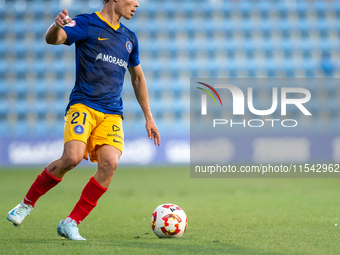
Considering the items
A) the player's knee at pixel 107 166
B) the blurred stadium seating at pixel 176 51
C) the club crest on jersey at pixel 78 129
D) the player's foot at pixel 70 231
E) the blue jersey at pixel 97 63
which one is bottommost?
the player's foot at pixel 70 231

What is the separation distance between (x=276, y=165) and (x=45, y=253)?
1515 centimetres

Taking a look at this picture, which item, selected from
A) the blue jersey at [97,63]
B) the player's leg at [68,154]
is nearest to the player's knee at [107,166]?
the player's leg at [68,154]

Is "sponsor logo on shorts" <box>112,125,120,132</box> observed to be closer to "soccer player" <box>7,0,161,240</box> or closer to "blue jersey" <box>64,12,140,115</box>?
"soccer player" <box>7,0,161,240</box>

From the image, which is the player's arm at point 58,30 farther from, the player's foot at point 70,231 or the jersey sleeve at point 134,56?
the player's foot at point 70,231

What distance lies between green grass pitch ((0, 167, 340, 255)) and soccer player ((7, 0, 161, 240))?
325 mm

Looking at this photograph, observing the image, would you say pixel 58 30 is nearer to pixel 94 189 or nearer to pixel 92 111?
pixel 92 111

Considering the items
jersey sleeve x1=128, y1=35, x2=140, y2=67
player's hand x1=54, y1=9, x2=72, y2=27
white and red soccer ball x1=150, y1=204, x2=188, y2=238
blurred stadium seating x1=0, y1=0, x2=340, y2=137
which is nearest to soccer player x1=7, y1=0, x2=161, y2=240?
jersey sleeve x1=128, y1=35, x2=140, y2=67

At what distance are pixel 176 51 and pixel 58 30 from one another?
66.9 ft

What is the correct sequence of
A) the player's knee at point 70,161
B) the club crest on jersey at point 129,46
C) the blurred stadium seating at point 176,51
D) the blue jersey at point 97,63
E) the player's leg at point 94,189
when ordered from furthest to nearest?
the blurred stadium seating at point 176,51 → the club crest on jersey at point 129,46 → the blue jersey at point 97,63 → the player's leg at point 94,189 → the player's knee at point 70,161

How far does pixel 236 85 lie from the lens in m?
22.3

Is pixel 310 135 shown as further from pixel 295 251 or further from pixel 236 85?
pixel 295 251

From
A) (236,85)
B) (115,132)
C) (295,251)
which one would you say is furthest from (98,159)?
(236,85)

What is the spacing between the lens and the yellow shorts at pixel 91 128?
12.3ft

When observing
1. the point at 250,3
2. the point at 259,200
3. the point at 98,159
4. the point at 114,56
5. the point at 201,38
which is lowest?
the point at 259,200
